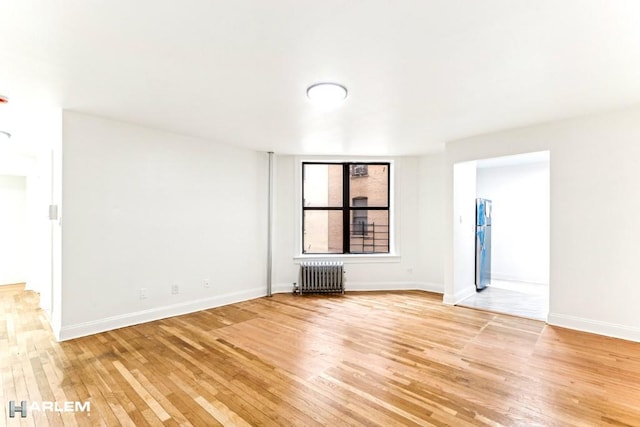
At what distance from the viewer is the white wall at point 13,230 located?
5.55 meters

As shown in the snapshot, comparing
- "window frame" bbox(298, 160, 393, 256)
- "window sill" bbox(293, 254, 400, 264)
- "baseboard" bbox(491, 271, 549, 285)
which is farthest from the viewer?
"baseboard" bbox(491, 271, 549, 285)

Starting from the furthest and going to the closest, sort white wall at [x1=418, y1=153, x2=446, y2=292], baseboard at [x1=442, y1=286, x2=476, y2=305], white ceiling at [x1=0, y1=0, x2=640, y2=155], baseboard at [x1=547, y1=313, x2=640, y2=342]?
white wall at [x1=418, y1=153, x2=446, y2=292] < baseboard at [x1=442, y1=286, x2=476, y2=305] < baseboard at [x1=547, y1=313, x2=640, y2=342] < white ceiling at [x1=0, y1=0, x2=640, y2=155]

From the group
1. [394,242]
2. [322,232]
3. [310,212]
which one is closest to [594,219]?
[394,242]

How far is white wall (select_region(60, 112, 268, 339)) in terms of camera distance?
3189 mm

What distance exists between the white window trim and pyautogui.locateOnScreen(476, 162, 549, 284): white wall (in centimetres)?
255

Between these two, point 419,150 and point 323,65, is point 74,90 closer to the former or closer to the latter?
point 323,65

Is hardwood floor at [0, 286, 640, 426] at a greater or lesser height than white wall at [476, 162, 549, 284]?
lesser

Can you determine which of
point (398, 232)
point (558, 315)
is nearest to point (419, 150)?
point (398, 232)

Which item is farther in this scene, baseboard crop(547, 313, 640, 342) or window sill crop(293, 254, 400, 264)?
window sill crop(293, 254, 400, 264)

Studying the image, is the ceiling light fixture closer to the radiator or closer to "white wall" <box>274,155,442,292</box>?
"white wall" <box>274,155,442,292</box>

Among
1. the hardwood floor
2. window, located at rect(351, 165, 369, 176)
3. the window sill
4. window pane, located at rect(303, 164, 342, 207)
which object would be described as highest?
window, located at rect(351, 165, 369, 176)

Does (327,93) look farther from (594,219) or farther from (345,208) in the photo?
(594,219)

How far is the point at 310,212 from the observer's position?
18.1 ft

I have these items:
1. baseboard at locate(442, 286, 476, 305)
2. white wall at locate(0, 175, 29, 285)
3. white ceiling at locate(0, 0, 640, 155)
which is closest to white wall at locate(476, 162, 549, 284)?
baseboard at locate(442, 286, 476, 305)
